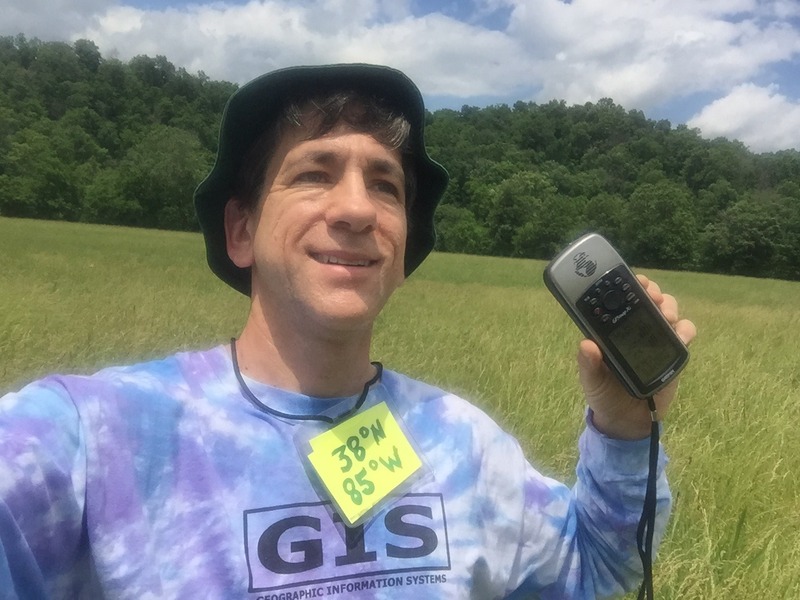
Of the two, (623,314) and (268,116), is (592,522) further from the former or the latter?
(268,116)

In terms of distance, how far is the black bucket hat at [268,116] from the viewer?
132cm

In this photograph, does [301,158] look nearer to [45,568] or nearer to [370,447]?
[370,447]

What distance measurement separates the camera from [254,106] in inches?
52.6

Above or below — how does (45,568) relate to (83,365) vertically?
above

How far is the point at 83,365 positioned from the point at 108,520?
308 cm

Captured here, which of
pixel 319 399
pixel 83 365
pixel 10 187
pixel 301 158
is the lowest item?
pixel 10 187

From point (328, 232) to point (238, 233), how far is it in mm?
294

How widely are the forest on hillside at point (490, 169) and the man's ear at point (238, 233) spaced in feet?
190

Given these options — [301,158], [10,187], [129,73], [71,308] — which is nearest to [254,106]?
[301,158]

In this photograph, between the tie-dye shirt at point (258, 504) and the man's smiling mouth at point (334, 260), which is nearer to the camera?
the tie-dye shirt at point (258, 504)

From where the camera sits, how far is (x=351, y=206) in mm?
1257

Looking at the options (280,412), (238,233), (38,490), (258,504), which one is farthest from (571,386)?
(38,490)

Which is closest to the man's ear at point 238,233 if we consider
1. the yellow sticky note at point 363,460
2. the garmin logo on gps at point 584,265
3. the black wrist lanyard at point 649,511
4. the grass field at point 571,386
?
the yellow sticky note at point 363,460

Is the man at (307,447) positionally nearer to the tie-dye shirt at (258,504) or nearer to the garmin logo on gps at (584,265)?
the tie-dye shirt at (258,504)
